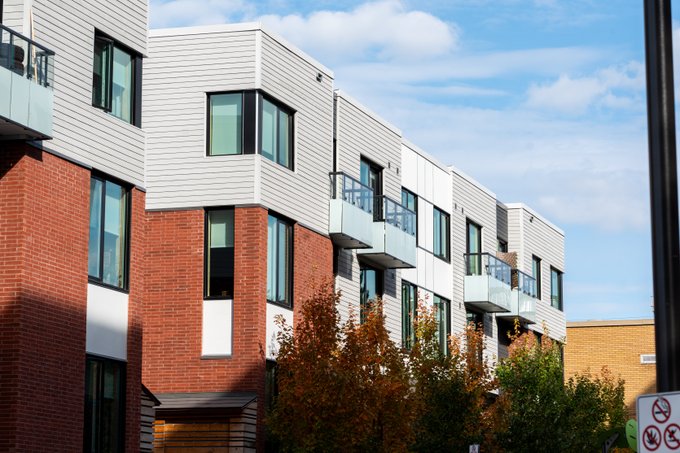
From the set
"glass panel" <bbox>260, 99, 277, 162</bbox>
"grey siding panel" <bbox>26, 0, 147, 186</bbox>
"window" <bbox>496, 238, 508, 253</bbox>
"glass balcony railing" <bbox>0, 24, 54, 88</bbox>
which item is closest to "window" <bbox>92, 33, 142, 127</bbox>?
"grey siding panel" <bbox>26, 0, 147, 186</bbox>

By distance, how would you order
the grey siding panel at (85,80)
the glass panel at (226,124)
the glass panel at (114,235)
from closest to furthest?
1. the grey siding panel at (85,80)
2. the glass panel at (114,235)
3. the glass panel at (226,124)

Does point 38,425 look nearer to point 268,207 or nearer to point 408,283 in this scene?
point 268,207

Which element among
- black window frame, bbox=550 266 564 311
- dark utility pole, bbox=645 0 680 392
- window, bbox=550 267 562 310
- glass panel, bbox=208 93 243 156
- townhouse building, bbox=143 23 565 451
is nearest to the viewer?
dark utility pole, bbox=645 0 680 392

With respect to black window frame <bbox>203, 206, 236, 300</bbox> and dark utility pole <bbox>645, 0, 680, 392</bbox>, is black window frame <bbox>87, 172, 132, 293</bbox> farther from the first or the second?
dark utility pole <bbox>645, 0, 680, 392</bbox>

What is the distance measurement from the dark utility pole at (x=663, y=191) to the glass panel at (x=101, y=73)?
20364 mm

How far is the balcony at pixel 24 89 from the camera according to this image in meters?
24.2

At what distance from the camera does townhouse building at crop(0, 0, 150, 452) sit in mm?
25156

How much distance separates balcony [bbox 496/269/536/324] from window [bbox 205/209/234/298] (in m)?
21.4

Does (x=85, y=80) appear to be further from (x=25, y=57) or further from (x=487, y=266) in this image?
(x=487, y=266)

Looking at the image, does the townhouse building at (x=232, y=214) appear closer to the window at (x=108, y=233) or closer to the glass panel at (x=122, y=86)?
the glass panel at (x=122, y=86)

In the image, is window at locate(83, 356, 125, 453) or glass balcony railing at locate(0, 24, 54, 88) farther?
window at locate(83, 356, 125, 453)

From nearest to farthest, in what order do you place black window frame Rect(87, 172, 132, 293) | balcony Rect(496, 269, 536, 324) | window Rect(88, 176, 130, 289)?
window Rect(88, 176, 130, 289) → black window frame Rect(87, 172, 132, 293) → balcony Rect(496, 269, 536, 324)

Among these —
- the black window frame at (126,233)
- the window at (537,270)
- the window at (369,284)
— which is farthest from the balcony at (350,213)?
the window at (537,270)

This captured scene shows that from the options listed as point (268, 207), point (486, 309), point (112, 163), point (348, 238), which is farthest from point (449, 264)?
point (112, 163)
